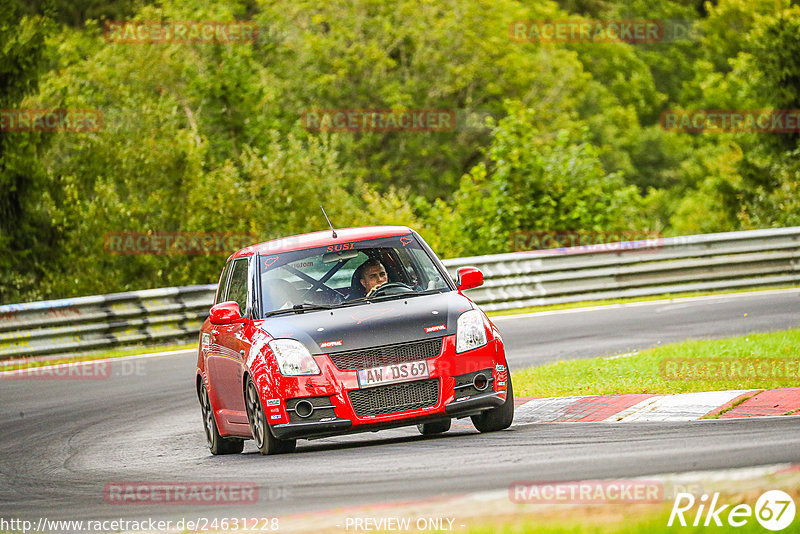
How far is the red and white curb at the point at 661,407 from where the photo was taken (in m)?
9.14

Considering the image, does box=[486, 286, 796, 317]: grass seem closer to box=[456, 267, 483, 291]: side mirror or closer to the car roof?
the car roof

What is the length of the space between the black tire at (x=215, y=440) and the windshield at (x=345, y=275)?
1.32 metres

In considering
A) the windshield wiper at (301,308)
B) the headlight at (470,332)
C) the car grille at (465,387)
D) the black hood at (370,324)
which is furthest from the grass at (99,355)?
the car grille at (465,387)

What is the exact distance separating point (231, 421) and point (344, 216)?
67.8 feet

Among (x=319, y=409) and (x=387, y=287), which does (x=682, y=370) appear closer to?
(x=387, y=287)

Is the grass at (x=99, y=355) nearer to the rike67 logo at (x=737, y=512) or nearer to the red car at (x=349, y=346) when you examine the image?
the red car at (x=349, y=346)

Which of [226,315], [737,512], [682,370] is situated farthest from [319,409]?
[682,370]

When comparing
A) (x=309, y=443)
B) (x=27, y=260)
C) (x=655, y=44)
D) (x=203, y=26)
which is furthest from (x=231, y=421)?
(x=655, y=44)

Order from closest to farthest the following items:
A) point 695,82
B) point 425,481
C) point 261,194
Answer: point 425,481
point 261,194
point 695,82

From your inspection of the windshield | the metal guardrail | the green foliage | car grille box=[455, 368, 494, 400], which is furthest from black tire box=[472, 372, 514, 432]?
the green foliage

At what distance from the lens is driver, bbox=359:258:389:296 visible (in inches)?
387

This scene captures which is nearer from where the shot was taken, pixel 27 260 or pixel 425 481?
pixel 425 481

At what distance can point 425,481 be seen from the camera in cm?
702

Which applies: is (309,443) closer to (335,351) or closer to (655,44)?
(335,351)
